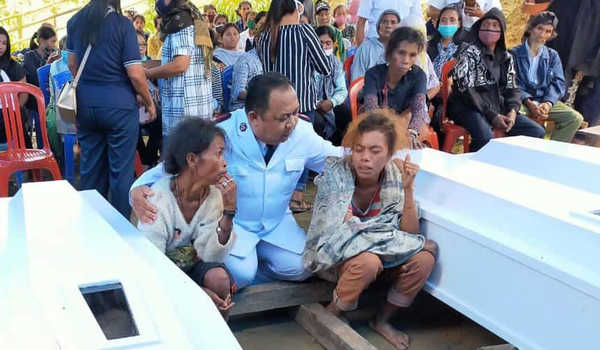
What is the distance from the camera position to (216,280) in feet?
7.68

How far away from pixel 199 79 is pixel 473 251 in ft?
6.82

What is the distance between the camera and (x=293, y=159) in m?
2.81

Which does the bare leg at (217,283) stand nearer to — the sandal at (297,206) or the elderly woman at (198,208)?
the elderly woman at (198,208)

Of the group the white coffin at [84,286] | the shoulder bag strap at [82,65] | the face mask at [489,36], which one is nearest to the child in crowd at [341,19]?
the face mask at [489,36]

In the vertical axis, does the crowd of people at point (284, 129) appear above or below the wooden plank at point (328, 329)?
above

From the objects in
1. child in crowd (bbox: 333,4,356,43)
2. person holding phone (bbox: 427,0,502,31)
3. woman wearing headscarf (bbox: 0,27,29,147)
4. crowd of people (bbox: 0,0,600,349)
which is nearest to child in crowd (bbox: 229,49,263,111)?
crowd of people (bbox: 0,0,600,349)

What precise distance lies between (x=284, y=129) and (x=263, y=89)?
19 centimetres

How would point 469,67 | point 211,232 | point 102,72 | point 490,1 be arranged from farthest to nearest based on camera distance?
point 490,1
point 469,67
point 102,72
point 211,232

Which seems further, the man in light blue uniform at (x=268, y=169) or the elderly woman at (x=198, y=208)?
the man in light blue uniform at (x=268, y=169)

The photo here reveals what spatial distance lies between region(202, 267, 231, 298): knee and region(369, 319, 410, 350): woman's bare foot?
785 mm

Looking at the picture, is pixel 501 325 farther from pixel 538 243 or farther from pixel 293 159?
pixel 293 159

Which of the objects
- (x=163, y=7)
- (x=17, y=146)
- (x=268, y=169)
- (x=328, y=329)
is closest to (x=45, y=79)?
(x=17, y=146)

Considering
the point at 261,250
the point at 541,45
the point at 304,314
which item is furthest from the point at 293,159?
the point at 541,45

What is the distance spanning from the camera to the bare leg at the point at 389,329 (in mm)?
2666
